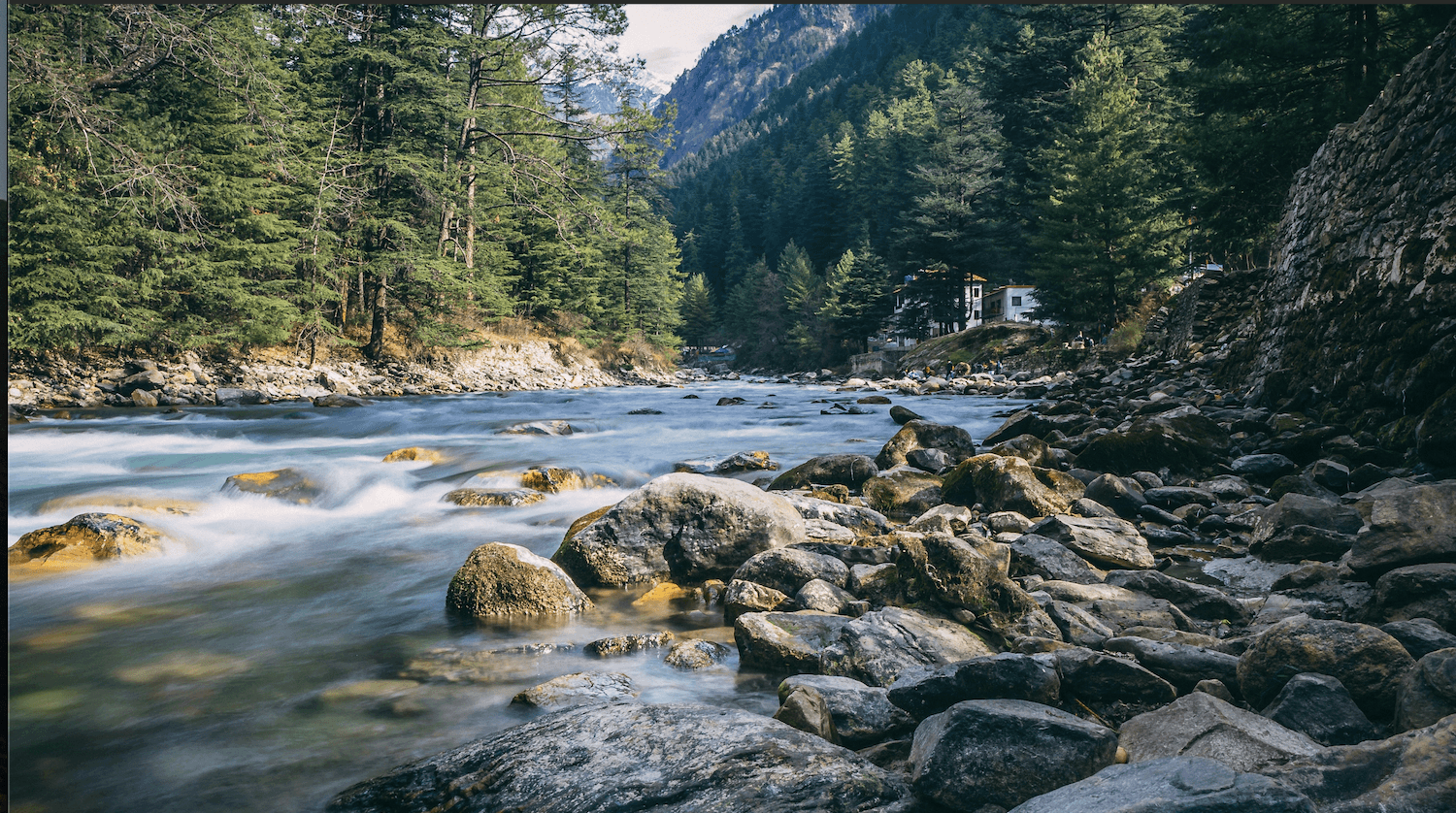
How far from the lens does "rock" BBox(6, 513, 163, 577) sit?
228 inches

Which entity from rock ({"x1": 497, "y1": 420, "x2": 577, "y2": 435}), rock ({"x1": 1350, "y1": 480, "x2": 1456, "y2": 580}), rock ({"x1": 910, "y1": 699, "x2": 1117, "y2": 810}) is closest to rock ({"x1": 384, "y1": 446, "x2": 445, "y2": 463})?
rock ({"x1": 497, "y1": 420, "x2": 577, "y2": 435})

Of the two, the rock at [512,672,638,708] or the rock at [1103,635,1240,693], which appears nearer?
the rock at [1103,635,1240,693]

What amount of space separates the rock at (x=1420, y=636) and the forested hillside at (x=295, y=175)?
502 inches

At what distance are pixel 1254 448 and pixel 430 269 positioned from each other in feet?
81.2

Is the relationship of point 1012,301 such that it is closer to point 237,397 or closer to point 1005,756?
point 237,397

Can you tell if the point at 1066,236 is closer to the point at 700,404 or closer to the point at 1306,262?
the point at 700,404

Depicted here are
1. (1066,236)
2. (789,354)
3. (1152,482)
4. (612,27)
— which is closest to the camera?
(1152,482)

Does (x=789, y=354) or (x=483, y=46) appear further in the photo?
(x=789, y=354)

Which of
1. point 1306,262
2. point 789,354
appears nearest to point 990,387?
point 1306,262

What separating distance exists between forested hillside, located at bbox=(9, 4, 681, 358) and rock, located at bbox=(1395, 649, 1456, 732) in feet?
41.6

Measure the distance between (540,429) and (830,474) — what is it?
740cm

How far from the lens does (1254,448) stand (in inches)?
319

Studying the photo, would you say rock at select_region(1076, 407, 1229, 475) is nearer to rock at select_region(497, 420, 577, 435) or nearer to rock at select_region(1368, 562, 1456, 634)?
rock at select_region(1368, 562, 1456, 634)

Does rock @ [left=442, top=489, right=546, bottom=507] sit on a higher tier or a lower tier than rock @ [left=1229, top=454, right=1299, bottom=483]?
lower
